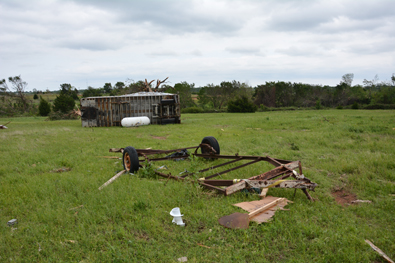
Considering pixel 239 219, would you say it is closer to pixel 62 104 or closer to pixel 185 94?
pixel 62 104

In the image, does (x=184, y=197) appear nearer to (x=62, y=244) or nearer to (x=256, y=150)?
(x=62, y=244)

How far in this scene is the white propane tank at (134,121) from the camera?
20.5 meters

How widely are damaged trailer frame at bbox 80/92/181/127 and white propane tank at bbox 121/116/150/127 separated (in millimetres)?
1130

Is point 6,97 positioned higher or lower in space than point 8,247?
higher

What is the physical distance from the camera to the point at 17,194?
5.38m

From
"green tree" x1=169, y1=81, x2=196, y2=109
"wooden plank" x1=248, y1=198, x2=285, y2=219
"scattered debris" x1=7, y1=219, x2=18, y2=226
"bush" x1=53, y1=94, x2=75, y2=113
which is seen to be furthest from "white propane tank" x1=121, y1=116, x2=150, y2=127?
"green tree" x1=169, y1=81, x2=196, y2=109

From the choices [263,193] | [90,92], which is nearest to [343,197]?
[263,193]

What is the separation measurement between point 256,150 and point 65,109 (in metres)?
37.3

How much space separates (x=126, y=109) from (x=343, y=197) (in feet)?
63.4

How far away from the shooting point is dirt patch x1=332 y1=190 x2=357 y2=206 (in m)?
4.92

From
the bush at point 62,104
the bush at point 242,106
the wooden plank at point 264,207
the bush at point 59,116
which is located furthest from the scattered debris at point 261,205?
the bush at point 62,104

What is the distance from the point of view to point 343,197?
5.18m

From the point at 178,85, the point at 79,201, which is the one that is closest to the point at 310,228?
the point at 79,201

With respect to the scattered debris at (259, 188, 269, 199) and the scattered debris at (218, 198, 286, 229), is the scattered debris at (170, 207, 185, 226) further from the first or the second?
the scattered debris at (259, 188, 269, 199)
